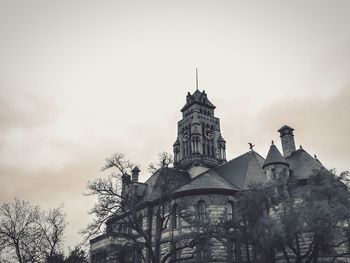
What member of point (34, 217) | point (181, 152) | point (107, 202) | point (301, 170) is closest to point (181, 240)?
point (107, 202)

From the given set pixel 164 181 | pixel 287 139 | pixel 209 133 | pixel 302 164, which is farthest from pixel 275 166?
pixel 209 133

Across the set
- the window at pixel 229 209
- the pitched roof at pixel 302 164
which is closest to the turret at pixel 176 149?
the pitched roof at pixel 302 164

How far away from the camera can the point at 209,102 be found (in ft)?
189

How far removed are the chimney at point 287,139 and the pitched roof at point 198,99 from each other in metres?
15.0

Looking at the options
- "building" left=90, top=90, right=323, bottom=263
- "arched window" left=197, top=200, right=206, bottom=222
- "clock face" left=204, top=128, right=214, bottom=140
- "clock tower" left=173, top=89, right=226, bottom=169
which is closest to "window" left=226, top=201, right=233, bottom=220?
"building" left=90, top=90, right=323, bottom=263

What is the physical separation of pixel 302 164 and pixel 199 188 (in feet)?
35.1

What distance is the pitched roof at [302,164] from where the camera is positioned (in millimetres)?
36062

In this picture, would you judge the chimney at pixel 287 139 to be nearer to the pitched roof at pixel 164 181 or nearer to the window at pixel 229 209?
the window at pixel 229 209

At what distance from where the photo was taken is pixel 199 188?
36.0 m

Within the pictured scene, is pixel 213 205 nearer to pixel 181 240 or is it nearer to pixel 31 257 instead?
pixel 181 240

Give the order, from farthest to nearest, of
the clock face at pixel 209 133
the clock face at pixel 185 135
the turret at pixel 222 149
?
the turret at pixel 222 149 < the clock face at pixel 185 135 < the clock face at pixel 209 133

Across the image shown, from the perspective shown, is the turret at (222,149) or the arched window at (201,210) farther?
the turret at (222,149)

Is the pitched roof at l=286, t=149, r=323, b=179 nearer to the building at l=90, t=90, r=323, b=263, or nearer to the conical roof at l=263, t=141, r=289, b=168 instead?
the building at l=90, t=90, r=323, b=263

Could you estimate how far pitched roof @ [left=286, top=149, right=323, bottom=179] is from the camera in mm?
36062
